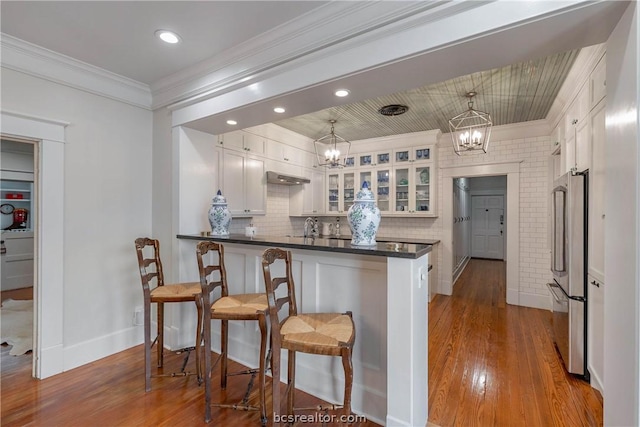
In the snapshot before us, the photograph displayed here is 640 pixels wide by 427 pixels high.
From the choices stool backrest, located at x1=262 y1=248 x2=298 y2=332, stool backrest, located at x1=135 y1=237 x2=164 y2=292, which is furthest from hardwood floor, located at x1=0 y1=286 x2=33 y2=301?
stool backrest, located at x1=262 y1=248 x2=298 y2=332

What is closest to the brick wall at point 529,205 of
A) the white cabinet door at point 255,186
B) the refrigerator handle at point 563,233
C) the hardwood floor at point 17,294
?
the white cabinet door at point 255,186

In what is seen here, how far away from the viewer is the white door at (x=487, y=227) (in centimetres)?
854

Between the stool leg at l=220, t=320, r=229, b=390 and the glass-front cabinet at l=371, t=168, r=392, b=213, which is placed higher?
the glass-front cabinet at l=371, t=168, r=392, b=213

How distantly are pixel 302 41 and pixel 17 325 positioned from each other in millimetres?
4472

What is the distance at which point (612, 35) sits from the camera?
55.2 inches

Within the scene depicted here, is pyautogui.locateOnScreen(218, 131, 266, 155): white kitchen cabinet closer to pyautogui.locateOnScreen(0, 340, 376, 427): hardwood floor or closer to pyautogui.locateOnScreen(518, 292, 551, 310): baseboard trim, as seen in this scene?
pyautogui.locateOnScreen(0, 340, 376, 427): hardwood floor

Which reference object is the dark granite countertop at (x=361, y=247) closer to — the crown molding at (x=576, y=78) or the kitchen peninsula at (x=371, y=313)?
the kitchen peninsula at (x=371, y=313)

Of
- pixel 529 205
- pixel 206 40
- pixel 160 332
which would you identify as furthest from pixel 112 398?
pixel 529 205

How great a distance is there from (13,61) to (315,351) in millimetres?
3084

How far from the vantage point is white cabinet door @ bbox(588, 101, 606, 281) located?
2076 millimetres

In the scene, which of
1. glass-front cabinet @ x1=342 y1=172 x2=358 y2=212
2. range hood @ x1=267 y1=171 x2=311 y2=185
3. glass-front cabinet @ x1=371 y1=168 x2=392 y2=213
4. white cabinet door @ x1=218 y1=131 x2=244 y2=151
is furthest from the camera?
glass-front cabinet @ x1=342 y1=172 x2=358 y2=212

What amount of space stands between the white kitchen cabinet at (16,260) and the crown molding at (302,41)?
4.58 m

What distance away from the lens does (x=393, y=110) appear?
3.85 m

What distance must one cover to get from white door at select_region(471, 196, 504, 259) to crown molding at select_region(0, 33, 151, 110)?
29.1 ft
